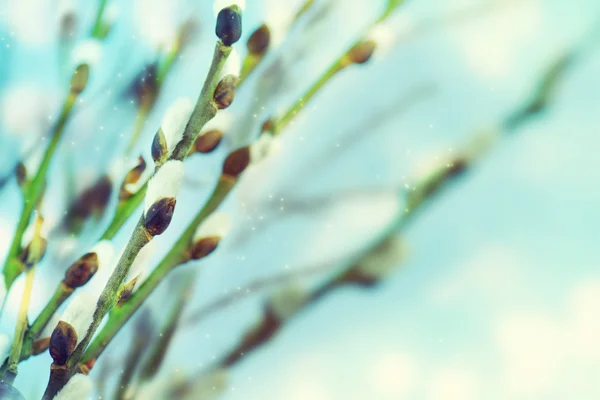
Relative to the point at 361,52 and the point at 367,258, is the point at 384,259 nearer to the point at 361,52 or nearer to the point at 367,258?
the point at 367,258

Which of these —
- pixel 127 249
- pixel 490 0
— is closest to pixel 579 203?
pixel 490 0

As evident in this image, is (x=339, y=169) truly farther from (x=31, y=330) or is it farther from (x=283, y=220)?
(x=31, y=330)

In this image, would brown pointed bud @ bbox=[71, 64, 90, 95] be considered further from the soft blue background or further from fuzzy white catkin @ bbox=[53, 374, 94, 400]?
fuzzy white catkin @ bbox=[53, 374, 94, 400]

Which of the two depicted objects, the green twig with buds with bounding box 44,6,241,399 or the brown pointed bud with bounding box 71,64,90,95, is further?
the brown pointed bud with bounding box 71,64,90,95

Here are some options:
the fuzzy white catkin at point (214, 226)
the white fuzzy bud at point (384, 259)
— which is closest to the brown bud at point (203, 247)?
the fuzzy white catkin at point (214, 226)

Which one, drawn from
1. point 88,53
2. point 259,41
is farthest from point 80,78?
point 259,41

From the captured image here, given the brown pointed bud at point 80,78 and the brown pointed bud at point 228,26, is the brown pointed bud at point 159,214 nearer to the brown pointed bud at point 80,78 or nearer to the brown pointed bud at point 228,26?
the brown pointed bud at point 228,26

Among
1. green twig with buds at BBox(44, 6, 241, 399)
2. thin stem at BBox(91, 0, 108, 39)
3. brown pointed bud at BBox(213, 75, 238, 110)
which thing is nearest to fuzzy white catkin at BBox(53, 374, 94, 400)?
green twig with buds at BBox(44, 6, 241, 399)
